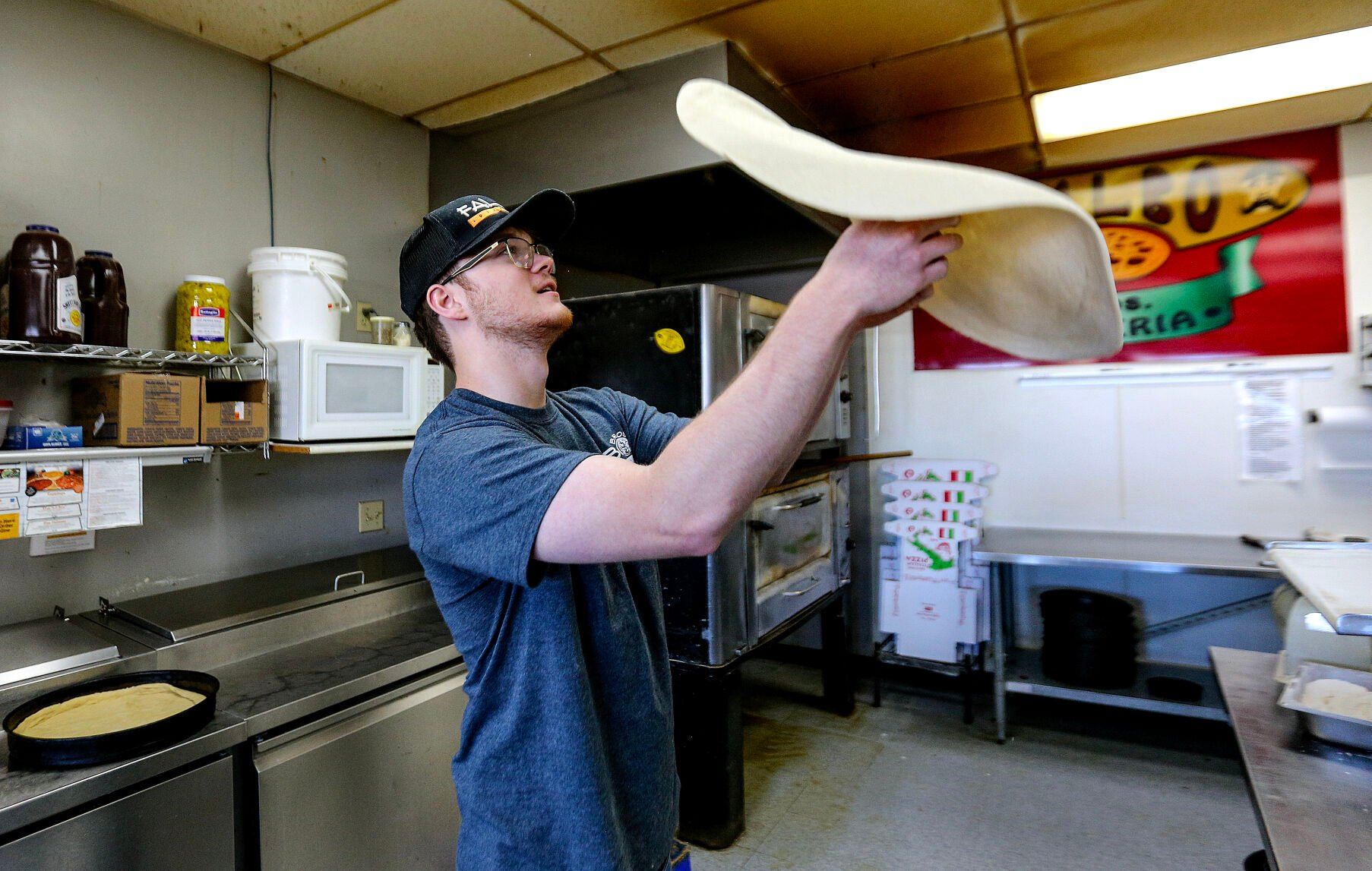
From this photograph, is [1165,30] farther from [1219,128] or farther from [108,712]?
[108,712]

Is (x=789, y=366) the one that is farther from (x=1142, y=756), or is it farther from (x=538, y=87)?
(x=1142, y=756)

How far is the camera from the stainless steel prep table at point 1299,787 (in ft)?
3.36

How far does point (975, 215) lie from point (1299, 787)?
115cm

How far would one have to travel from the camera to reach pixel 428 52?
2160 millimetres

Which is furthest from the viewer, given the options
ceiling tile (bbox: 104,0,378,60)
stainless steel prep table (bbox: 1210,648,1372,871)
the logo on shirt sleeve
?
ceiling tile (bbox: 104,0,378,60)

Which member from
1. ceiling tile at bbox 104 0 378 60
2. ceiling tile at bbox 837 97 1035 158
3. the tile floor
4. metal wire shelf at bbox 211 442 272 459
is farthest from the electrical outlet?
ceiling tile at bbox 837 97 1035 158

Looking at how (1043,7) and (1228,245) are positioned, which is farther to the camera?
(1228,245)

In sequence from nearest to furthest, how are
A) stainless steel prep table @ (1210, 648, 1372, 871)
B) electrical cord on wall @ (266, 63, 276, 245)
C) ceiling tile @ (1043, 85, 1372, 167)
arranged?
1. stainless steel prep table @ (1210, 648, 1372, 871)
2. electrical cord on wall @ (266, 63, 276, 245)
3. ceiling tile @ (1043, 85, 1372, 167)

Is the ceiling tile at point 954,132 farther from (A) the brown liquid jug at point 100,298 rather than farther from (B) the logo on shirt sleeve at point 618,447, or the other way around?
(A) the brown liquid jug at point 100,298

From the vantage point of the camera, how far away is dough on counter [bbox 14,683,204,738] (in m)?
1.37

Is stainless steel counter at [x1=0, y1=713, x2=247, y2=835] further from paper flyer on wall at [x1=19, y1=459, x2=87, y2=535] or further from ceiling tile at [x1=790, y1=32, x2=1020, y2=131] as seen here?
ceiling tile at [x1=790, y1=32, x2=1020, y2=131]

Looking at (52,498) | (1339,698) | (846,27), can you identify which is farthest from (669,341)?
(1339,698)

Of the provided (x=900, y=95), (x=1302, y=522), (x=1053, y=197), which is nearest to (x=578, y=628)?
(x=1053, y=197)

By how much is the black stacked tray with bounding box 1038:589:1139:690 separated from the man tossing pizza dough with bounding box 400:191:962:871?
7.64 feet
